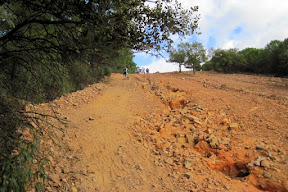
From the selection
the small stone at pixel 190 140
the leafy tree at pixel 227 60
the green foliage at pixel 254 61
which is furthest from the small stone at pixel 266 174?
the leafy tree at pixel 227 60

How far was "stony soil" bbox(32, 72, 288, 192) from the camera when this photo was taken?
17.3 feet

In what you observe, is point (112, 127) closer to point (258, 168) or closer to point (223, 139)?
point (223, 139)

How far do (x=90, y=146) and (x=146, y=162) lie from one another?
1689mm

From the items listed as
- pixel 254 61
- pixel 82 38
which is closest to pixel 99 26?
pixel 82 38

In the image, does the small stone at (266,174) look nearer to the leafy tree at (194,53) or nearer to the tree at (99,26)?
the tree at (99,26)

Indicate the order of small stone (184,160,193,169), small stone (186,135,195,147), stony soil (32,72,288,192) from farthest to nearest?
small stone (186,135,195,147) < small stone (184,160,193,169) < stony soil (32,72,288,192)

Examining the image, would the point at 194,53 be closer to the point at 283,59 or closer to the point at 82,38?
the point at 283,59

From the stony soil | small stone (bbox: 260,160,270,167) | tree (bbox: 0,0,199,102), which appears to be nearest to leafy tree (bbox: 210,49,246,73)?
the stony soil

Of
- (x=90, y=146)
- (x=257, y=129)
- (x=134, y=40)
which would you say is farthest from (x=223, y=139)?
(x=134, y=40)

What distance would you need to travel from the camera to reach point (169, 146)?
6.77 meters

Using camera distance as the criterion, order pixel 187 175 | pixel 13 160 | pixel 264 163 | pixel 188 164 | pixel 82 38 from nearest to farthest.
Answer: pixel 13 160 < pixel 82 38 < pixel 187 175 < pixel 264 163 < pixel 188 164

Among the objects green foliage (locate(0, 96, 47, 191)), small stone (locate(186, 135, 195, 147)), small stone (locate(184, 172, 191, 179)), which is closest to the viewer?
green foliage (locate(0, 96, 47, 191))

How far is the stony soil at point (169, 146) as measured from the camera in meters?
5.27

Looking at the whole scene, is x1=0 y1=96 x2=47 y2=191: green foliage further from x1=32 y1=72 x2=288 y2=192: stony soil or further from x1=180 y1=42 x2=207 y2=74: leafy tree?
x1=180 y1=42 x2=207 y2=74: leafy tree
